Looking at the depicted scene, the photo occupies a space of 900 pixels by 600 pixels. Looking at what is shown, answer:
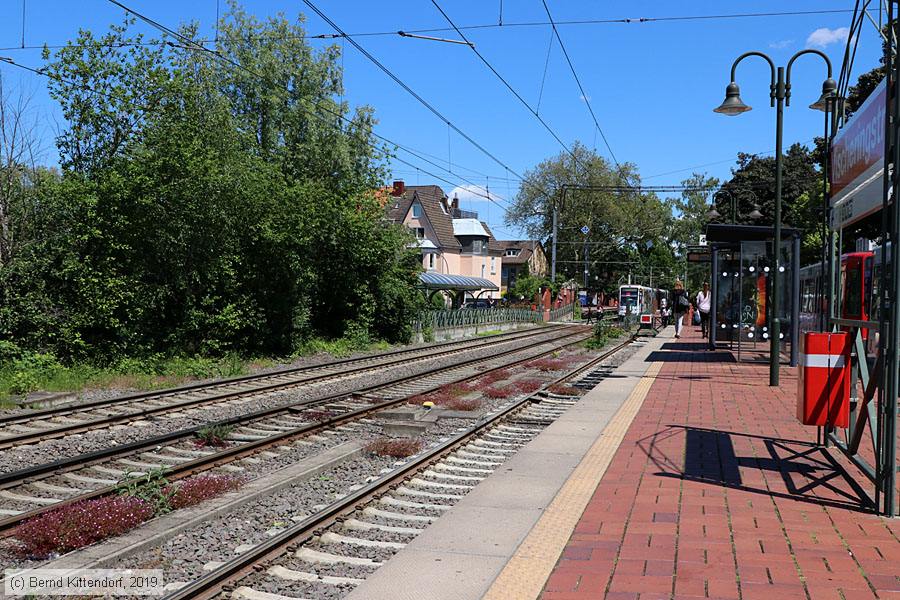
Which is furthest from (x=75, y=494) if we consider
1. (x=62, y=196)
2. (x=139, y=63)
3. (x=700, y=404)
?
(x=139, y=63)

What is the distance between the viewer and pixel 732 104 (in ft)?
49.9

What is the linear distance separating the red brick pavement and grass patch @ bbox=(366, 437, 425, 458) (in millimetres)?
2429

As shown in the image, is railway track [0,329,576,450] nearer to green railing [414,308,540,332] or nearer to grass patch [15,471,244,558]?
grass patch [15,471,244,558]

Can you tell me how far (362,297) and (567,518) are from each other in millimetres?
23473

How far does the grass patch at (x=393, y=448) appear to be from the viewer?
974 centimetres

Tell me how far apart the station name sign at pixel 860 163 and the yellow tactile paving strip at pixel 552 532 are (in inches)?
137

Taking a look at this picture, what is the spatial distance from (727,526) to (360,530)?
283 cm

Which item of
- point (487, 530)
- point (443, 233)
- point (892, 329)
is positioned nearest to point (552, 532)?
point (487, 530)

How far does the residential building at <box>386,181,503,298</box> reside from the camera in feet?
243

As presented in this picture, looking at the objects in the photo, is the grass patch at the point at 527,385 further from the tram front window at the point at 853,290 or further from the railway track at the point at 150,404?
the tram front window at the point at 853,290

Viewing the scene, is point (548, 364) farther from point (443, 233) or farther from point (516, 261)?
point (516, 261)

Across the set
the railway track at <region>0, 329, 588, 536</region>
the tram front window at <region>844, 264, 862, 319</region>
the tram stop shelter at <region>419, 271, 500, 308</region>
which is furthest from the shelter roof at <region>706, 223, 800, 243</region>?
the tram stop shelter at <region>419, 271, 500, 308</region>

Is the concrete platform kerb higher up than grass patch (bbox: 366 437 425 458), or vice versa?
the concrete platform kerb

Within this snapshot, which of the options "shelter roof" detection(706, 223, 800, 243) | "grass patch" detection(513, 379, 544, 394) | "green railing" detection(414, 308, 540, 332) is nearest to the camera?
"grass patch" detection(513, 379, 544, 394)
